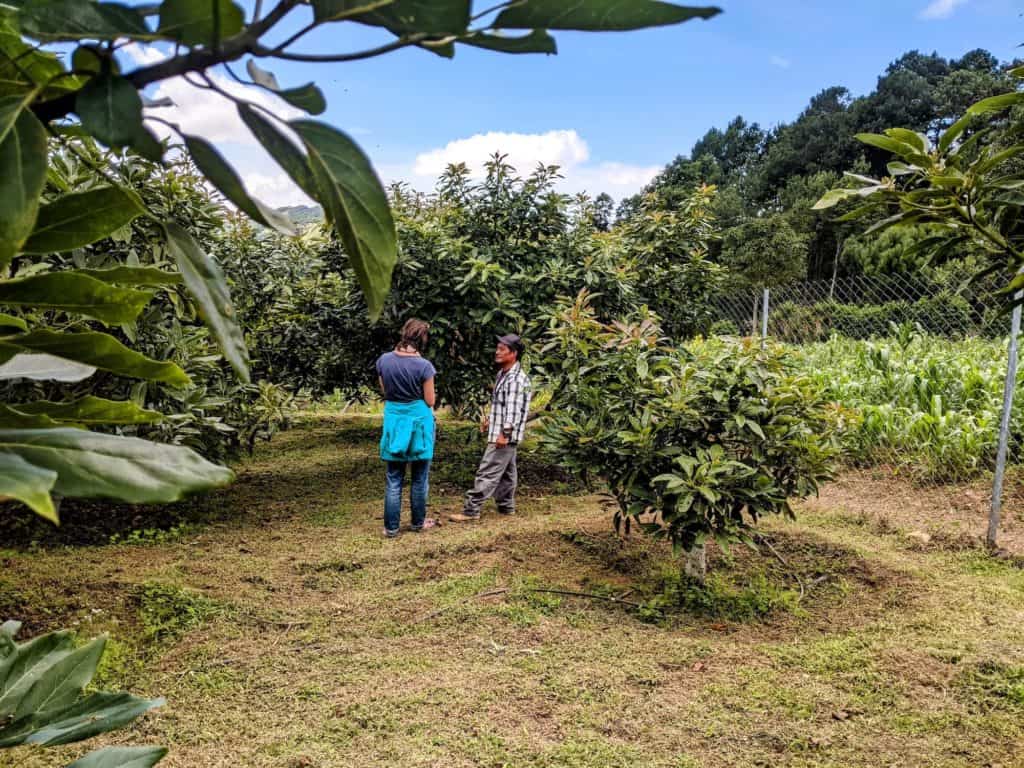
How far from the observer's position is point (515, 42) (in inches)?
14.2

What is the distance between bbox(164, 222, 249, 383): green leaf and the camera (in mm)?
452

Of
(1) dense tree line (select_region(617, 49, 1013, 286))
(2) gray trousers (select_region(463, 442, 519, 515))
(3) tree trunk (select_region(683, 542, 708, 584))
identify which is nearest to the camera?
(3) tree trunk (select_region(683, 542, 708, 584))

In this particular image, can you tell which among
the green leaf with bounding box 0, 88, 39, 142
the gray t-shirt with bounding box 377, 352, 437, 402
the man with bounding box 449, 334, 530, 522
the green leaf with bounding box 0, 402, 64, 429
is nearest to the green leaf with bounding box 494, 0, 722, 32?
the green leaf with bounding box 0, 88, 39, 142

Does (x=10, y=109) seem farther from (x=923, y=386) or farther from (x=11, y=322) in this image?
(x=923, y=386)

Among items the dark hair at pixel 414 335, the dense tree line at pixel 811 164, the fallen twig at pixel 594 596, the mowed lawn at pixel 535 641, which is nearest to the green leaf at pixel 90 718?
the mowed lawn at pixel 535 641

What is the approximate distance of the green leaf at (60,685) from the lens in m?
0.70

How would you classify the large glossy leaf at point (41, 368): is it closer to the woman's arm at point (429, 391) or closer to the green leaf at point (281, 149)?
the green leaf at point (281, 149)

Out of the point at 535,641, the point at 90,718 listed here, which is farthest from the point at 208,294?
the point at 535,641

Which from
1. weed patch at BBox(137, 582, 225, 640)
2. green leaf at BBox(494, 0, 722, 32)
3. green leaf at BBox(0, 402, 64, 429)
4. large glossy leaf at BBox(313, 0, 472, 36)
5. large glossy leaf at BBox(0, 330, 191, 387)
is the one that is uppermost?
green leaf at BBox(494, 0, 722, 32)

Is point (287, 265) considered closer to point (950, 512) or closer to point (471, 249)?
point (471, 249)

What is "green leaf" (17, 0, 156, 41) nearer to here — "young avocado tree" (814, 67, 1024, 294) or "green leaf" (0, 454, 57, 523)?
"green leaf" (0, 454, 57, 523)

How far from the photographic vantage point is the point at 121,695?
683mm

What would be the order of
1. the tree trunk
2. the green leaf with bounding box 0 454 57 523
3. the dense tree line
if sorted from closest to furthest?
the green leaf with bounding box 0 454 57 523 < the tree trunk < the dense tree line

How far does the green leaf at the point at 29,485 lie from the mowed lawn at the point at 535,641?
7.73 feet
